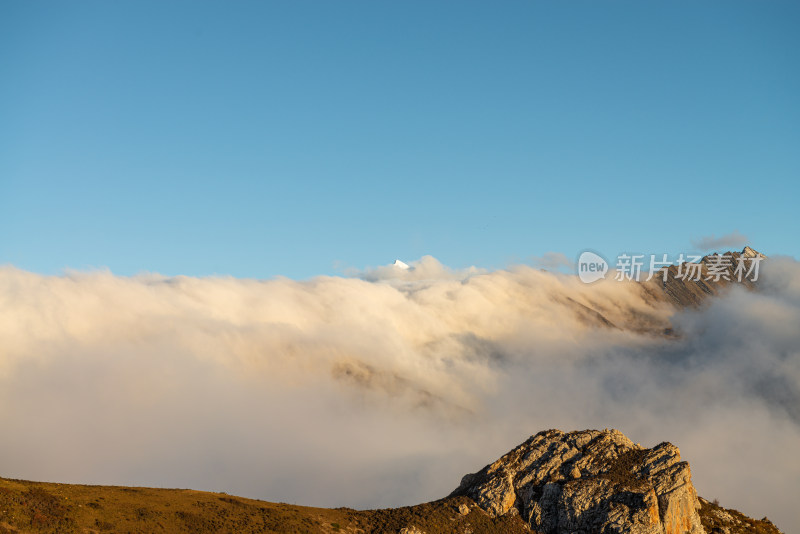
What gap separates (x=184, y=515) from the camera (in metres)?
123

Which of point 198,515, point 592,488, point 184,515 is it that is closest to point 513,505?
point 592,488

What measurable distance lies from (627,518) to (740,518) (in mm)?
41968

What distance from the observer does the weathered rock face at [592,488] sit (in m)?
131

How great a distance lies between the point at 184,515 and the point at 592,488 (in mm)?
81433

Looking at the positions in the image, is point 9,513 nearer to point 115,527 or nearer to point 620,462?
point 115,527

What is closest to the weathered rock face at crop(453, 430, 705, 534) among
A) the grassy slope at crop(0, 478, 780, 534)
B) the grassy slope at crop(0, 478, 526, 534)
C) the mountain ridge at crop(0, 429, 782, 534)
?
the mountain ridge at crop(0, 429, 782, 534)

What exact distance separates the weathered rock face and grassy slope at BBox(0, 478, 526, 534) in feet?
18.7

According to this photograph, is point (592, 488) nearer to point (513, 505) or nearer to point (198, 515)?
point (513, 505)

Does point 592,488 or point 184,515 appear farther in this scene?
point 592,488

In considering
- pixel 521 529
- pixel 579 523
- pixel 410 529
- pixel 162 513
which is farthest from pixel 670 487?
pixel 162 513

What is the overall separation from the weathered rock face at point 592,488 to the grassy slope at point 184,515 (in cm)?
571

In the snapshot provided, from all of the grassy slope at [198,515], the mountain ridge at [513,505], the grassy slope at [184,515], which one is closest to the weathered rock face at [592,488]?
the mountain ridge at [513,505]

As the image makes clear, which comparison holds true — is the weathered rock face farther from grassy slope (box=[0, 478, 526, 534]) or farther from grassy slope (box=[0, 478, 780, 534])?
grassy slope (box=[0, 478, 526, 534])

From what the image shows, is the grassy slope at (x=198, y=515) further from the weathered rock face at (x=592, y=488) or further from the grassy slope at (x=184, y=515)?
the weathered rock face at (x=592, y=488)
